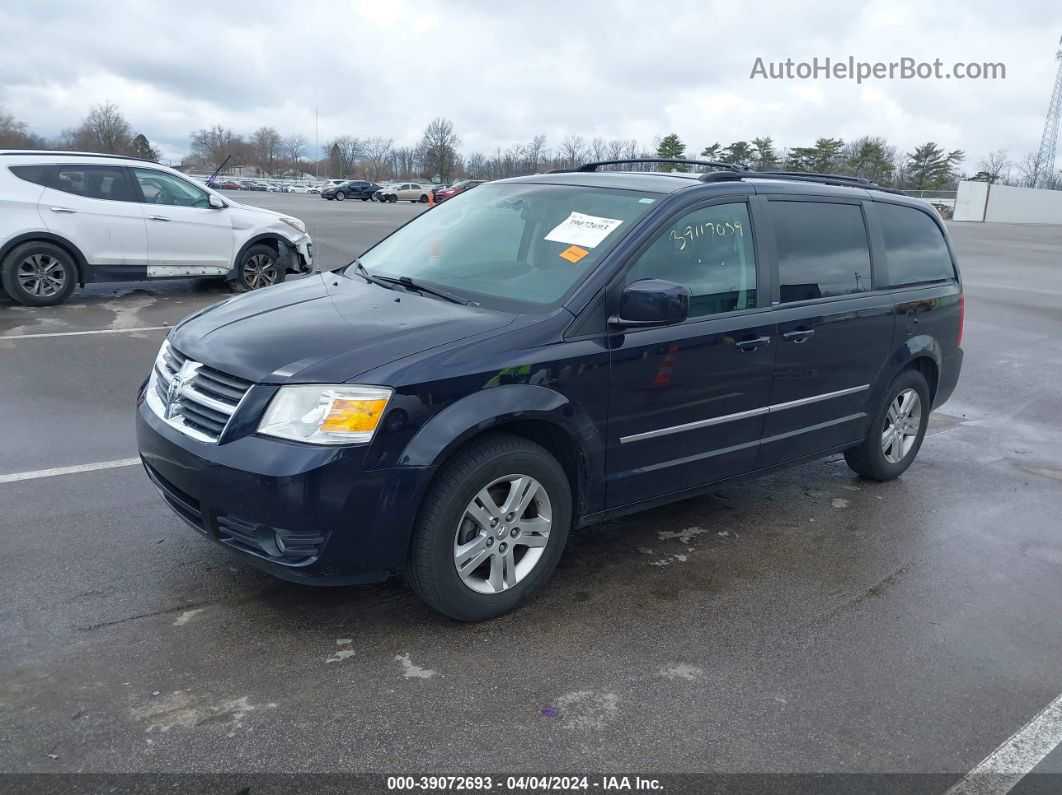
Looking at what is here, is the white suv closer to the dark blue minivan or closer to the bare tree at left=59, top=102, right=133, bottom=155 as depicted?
the dark blue minivan

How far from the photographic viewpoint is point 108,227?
1021 cm

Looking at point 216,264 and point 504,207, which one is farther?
point 216,264

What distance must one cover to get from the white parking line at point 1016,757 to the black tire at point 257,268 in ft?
33.8

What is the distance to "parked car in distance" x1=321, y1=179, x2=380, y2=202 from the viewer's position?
55156mm

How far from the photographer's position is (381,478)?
3.20 m

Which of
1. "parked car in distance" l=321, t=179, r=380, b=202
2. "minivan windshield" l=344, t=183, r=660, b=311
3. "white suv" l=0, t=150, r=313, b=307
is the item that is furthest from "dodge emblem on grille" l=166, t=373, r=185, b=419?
"parked car in distance" l=321, t=179, r=380, b=202

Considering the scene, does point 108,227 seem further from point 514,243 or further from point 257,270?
point 514,243

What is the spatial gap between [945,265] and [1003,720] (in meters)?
3.56

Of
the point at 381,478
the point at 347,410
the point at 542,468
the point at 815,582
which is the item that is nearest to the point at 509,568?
the point at 542,468

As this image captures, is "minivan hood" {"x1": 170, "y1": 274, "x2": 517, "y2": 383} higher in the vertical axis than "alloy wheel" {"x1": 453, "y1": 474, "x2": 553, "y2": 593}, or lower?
higher

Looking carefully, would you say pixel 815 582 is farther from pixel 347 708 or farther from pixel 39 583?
pixel 39 583

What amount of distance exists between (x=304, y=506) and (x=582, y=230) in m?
1.89

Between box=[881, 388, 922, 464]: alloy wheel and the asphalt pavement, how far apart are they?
27 centimetres

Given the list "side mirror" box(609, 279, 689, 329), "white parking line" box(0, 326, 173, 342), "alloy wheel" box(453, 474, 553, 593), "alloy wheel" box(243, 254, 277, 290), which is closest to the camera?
"alloy wheel" box(453, 474, 553, 593)
